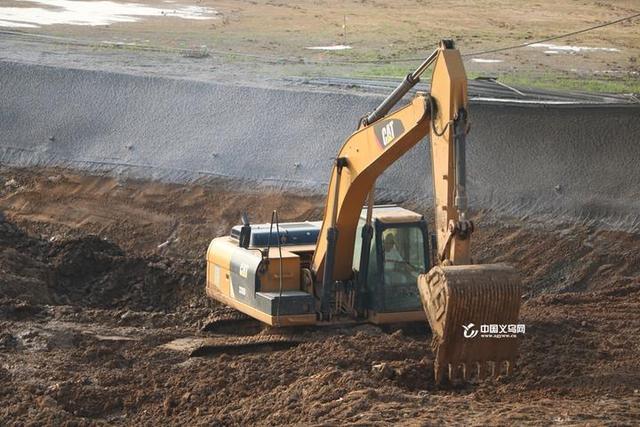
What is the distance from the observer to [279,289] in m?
14.1

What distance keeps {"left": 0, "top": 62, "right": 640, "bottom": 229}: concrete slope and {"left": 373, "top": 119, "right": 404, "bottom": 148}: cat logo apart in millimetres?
7602

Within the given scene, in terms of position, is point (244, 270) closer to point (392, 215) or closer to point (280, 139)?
point (392, 215)

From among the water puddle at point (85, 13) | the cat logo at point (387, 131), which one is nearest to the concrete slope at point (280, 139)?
the water puddle at point (85, 13)

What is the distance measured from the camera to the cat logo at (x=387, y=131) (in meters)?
12.5

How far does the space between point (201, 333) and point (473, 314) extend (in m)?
5.13

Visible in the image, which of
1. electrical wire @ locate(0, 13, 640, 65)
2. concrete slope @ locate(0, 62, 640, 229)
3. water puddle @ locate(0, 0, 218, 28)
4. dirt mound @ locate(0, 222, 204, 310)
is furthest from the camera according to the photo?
water puddle @ locate(0, 0, 218, 28)

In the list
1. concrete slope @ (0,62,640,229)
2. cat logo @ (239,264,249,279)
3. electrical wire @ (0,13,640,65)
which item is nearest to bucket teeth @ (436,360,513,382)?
cat logo @ (239,264,249,279)

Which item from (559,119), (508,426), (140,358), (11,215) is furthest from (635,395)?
(11,215)

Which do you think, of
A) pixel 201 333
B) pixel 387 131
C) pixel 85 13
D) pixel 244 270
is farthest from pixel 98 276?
pixel 85 13

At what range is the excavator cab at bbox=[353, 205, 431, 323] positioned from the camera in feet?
45.2

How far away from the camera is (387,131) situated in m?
12.6

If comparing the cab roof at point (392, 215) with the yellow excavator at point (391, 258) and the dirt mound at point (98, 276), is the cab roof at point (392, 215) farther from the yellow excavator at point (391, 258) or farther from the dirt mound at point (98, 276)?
the dirt mound at point (98, 276)

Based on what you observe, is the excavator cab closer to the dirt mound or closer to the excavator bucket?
the excavator bucket

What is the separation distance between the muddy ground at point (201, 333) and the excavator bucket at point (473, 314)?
1.30ft
